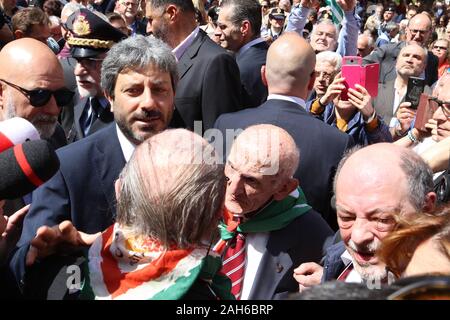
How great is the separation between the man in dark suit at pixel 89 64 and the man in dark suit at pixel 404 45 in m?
3.58

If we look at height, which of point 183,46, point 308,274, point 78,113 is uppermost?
point 183,46

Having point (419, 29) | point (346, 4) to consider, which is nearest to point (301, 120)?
point (346, 4)

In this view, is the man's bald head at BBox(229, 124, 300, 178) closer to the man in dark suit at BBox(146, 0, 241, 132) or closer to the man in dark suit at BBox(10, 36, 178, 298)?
the man in dark suit at BBox(10, 36, 178, 298)

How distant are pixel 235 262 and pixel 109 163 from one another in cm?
71

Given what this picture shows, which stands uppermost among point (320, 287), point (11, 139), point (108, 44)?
point (320, 287)

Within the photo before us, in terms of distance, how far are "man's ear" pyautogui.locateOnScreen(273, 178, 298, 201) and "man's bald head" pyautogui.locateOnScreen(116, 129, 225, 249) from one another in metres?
0.87

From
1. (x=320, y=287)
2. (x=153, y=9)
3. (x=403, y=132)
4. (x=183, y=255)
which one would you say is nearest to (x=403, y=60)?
(x=403, y=132)

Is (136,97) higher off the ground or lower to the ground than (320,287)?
lower

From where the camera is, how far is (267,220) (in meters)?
2.83

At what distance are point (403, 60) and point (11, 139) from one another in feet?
17.0

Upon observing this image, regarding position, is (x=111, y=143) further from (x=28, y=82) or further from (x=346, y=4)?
(x=346, y=4)

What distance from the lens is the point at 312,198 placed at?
11.2ft

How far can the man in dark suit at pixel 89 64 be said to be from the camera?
13.7 ft

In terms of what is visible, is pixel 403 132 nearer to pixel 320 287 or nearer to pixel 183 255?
pixel 183 255
